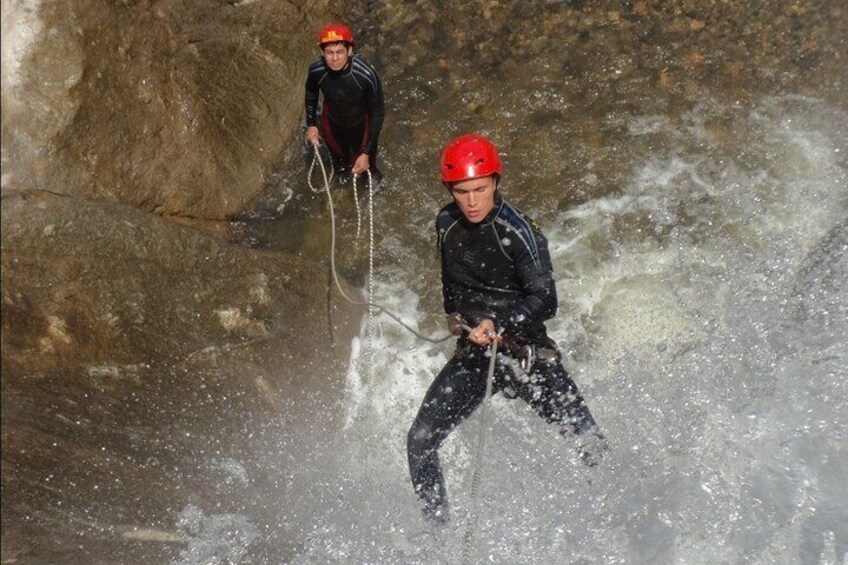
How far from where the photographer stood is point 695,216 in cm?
684

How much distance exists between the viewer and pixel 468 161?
160 inches

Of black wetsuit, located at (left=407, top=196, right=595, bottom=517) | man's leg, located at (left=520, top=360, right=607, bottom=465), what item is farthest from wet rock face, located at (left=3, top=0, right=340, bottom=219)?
Result: man's leg, located at (left=520, top=360, right=607, bottom=465)

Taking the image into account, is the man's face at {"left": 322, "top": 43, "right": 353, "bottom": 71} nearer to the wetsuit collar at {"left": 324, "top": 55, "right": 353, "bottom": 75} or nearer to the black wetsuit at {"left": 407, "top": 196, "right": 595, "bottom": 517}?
the wetsuit collar at {"left": 324, "top": 55, "right": 353, "bottom": 75}

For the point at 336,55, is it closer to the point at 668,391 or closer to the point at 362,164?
the point at 362,164

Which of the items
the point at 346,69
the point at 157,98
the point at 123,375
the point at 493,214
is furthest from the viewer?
the point at 346,69

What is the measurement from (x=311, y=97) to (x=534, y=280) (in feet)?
9.94

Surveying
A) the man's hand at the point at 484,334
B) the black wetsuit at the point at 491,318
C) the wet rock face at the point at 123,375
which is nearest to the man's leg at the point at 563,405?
the black wetsuit at the point at 491,318

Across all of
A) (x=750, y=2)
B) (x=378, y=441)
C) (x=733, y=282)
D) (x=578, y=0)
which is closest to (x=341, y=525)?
(x=378, y=441)

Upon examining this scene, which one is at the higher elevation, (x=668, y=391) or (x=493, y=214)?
(x=493, y=214)

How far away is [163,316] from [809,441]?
395 cm

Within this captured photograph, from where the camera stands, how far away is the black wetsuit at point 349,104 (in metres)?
→ 6.38

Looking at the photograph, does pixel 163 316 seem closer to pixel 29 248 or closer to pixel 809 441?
pixel 29 248

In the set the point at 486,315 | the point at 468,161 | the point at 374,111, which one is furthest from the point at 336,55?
the point at 486,315

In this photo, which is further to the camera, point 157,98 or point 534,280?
point 157,98
